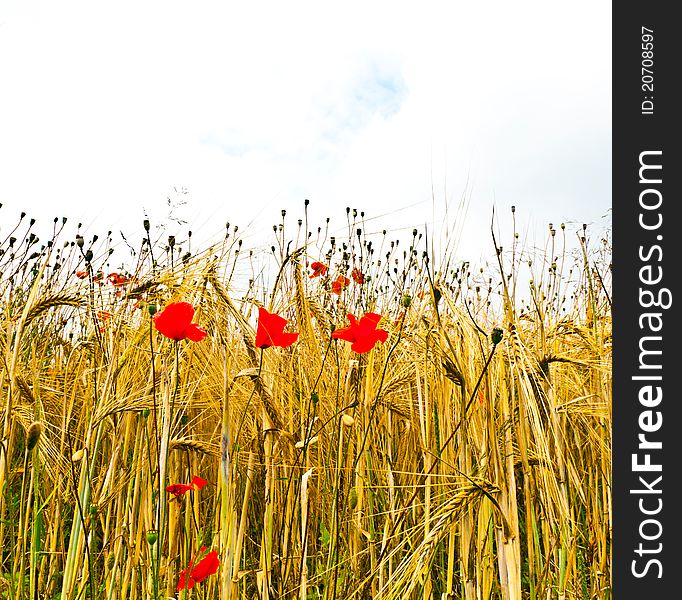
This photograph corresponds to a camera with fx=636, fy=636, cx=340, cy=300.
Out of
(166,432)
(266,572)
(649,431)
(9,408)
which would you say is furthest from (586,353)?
(9,408)

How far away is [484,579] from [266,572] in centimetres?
48

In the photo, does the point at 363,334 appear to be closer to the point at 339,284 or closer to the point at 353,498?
the point at 353,498

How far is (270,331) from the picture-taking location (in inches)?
52.4

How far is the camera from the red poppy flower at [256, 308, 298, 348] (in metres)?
1.32

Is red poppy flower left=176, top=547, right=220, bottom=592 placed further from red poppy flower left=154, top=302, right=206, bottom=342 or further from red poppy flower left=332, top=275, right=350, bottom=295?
red poppy flower left=332, top=275, right=350, bottom=295

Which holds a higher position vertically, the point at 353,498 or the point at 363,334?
the point at 363,334

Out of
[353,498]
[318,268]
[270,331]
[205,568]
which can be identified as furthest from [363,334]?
[318,268]

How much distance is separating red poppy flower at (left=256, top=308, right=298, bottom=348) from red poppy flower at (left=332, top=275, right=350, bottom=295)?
844 mm

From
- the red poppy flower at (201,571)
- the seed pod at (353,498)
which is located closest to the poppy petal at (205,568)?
the red poppy flower at (201,571)

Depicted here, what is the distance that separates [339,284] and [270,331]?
95cm

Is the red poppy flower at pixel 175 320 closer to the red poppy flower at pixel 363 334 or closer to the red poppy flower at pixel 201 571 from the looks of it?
the red poppy flower at pixel 363 334

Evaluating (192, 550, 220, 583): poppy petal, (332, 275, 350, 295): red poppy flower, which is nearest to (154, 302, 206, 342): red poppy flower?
(192, 550, 220, 583): poppy petal

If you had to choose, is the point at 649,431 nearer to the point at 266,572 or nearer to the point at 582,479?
the point at 582,479

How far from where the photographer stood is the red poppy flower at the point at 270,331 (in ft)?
4.33
